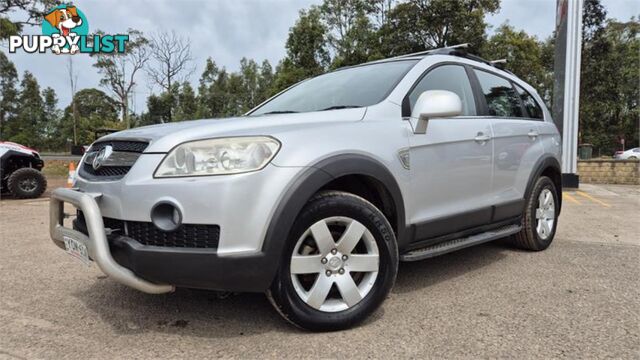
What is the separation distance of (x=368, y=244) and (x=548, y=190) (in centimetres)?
271

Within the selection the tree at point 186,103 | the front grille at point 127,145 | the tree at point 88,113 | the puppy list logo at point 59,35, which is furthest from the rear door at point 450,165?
the tree at point 88,113

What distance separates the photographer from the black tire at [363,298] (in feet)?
7.38

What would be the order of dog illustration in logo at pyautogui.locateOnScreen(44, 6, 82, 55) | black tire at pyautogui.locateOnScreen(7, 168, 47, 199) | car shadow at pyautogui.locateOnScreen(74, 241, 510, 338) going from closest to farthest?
1. car shadow at pyautogui.locateOnScreen(74, 241, 510, 338)
2. black tire at pyautogui.locateOnScreen(7, 168, 47, 199)
3. dog illustration in logo at pyautogui.locateOnScreen(44, 6, 82, 55)

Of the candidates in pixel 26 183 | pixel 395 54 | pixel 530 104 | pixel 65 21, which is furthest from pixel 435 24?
pixel 530 104

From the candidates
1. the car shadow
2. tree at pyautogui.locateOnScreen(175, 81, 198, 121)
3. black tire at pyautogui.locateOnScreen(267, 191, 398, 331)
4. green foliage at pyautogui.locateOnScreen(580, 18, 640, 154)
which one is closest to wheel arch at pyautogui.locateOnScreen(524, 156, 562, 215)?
the car shadow

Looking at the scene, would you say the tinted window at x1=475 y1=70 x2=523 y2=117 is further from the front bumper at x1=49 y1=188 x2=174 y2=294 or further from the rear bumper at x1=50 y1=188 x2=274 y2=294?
the front bumper at x1=49 y1=188 x2=174 y2=294

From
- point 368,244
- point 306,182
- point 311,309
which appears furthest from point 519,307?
point 306,182

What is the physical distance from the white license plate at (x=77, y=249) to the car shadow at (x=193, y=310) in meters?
0.42

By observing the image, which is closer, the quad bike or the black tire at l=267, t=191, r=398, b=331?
the black tire at l=267, t=191, r=398, b=331

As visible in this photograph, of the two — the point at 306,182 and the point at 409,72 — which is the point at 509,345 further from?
the point at 409,72

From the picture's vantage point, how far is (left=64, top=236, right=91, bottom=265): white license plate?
7.70 feet

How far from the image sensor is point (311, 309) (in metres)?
2.33

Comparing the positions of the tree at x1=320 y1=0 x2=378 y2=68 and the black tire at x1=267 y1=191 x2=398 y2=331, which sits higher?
the tree at x1=320 y1=0 x2=378 y2=68

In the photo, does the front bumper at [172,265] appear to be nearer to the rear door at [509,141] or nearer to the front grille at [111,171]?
the front grille at [111,171]
